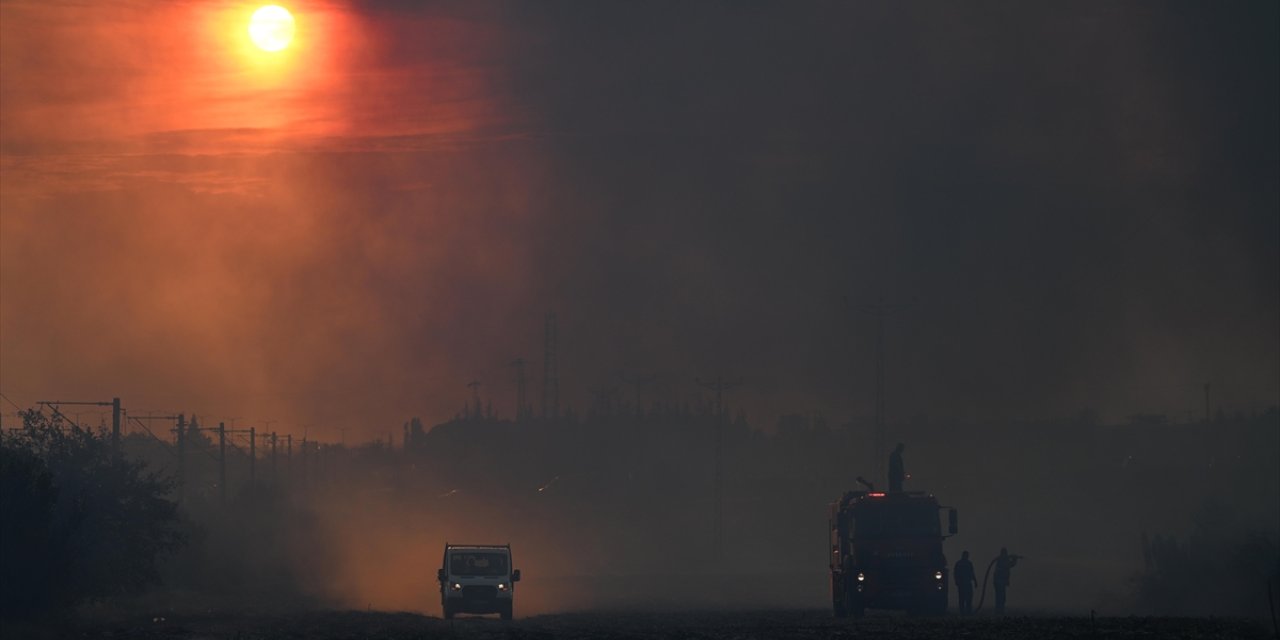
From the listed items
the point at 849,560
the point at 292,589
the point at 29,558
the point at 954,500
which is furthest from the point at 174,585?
the point at 954,500

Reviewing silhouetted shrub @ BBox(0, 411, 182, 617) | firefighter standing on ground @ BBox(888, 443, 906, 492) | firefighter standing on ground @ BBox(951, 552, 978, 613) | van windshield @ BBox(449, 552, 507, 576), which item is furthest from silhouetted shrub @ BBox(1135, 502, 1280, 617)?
silhouetted shrub @ BBox(0, 411, 182, 617)

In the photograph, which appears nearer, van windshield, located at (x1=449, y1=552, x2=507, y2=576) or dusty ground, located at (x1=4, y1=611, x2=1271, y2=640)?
dusty ground, located at (x1=4, y1=611, x2=1271, y2=640)

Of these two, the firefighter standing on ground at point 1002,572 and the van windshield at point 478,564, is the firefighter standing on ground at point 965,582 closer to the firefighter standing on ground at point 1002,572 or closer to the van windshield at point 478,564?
the firefighter standing on ground at point 1002,572

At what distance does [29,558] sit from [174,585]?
123ft

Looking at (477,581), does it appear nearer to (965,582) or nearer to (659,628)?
(659,628)

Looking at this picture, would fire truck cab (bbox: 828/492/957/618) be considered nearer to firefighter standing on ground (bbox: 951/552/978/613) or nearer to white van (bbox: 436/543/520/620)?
firefighter standing on ground (bbox: 951/552/978/613)

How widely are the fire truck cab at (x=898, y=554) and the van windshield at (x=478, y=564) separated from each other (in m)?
13.1

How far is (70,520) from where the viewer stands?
51.0m

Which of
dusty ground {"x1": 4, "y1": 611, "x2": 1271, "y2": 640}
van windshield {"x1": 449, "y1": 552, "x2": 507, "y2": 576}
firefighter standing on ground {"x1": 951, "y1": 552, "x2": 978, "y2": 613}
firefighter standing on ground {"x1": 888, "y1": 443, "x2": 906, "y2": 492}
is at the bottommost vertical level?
dusty ground {"x1": 4, "y1": 611, "x2": 1271, "y2": 640}

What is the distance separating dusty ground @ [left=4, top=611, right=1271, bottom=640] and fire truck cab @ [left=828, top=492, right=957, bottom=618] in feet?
6.75

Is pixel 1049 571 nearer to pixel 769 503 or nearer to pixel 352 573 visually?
pixel 352 573

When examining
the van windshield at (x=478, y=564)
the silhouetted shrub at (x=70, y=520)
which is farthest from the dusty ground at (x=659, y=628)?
the van windshield at (x=478, y=564)

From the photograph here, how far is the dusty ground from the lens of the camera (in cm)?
3831

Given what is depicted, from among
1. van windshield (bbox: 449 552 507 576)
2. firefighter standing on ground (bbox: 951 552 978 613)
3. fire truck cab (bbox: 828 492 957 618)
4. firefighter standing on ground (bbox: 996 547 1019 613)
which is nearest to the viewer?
fire truck cab (bbox: 828 492 957 618)
